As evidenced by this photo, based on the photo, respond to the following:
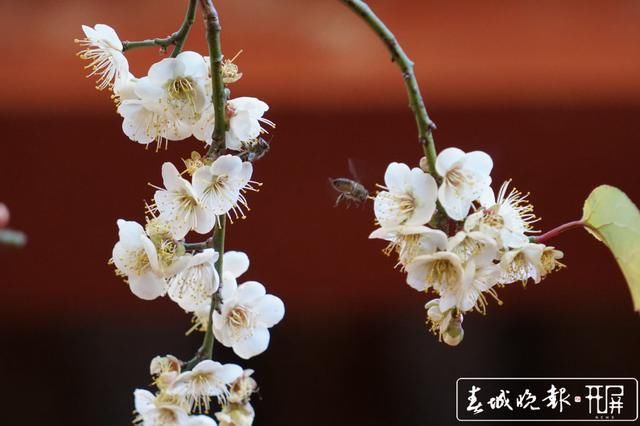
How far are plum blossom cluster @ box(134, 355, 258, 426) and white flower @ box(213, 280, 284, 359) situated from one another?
28mm

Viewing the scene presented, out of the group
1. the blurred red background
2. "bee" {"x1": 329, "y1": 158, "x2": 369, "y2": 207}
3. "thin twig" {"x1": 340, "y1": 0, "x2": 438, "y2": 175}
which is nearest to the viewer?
"thin twig" {"x1": 340, "y1": 0, "x2": 438, "y2": 175}

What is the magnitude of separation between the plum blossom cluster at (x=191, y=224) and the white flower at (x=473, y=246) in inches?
6.1

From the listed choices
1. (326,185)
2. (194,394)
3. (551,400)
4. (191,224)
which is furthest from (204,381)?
(326,185)

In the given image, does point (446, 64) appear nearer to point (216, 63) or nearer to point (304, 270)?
point (304, 270)

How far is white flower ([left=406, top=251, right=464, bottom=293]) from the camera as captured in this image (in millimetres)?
605

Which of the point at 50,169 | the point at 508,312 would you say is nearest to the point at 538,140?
the point at 508,312

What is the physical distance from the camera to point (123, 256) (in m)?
0.70

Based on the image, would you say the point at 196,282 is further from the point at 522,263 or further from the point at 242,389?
the point at 522,263

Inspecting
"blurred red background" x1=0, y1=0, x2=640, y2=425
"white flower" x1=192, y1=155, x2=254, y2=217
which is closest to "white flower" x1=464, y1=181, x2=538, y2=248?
"white flower" x1=192, y1=155, x2=254, y2=217

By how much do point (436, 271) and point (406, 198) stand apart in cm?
5

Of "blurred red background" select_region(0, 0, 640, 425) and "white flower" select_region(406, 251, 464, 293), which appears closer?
"white flower" select_region(406, 251, 464, 293)

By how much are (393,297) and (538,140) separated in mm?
550

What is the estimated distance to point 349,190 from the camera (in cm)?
98

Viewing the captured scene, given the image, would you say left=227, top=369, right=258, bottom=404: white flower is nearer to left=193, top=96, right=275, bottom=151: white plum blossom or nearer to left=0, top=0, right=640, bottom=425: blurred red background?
left=193, top=96, right=275, bottom=151: white plum blossom
